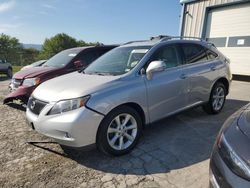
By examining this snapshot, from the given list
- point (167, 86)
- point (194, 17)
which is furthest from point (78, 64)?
point (194, 17)

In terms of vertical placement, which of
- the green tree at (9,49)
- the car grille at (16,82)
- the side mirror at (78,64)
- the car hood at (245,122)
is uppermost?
the car hood at (245,122)

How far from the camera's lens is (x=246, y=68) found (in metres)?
9.99

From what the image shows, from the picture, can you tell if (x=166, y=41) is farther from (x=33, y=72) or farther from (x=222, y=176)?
(x=33, y=72)

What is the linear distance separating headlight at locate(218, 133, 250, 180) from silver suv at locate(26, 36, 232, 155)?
5.36 ft

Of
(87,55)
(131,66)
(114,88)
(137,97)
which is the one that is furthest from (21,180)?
(87,55)

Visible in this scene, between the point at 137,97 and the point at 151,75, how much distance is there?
1.47ft

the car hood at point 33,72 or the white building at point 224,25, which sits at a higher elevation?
the white building at point 224,25

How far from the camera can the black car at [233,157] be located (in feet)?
5.63

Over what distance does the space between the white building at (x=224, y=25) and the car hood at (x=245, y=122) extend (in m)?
8.53

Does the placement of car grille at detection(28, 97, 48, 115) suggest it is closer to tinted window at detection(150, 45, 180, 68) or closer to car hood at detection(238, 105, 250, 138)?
tinted window at detection(150, 45, 180, 68)

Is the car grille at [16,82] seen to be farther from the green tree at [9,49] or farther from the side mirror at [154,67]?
the green tree at [9,49]

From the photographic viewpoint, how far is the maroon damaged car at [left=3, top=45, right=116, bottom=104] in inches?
221

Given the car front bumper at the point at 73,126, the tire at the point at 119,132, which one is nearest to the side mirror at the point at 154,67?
the tire at the point at 119,132

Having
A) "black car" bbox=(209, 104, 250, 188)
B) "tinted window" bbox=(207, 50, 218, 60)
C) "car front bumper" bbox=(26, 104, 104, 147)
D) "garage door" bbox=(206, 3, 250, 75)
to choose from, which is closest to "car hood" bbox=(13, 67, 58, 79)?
"car front bumper" bbox=(26, 104, 104, 147)
